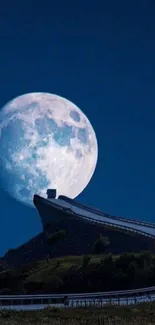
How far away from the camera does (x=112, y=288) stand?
65250 millimetres

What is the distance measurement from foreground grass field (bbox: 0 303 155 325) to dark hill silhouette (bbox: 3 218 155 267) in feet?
161

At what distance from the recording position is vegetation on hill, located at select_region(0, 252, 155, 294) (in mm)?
66188

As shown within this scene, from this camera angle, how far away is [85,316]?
36.4 meters

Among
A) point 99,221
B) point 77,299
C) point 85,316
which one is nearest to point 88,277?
point 77,299

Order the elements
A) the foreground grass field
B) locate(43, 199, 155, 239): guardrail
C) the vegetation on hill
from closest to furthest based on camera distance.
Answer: the foreground grass field, the vegetation on hill, locate(43, 199, 155, 239): guardrail

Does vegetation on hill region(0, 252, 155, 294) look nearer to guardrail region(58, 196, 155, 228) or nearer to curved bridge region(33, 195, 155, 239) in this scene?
curved bridge region(33, 195, 155, 239)

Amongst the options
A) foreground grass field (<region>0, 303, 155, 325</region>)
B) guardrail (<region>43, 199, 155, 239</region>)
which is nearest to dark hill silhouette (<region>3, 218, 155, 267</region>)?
guardrail (<region>43, 199, 155, 239</region>)

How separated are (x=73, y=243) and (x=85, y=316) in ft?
217

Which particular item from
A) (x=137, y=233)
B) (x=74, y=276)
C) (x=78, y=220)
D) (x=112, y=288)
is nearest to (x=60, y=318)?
(x=112, y=288)

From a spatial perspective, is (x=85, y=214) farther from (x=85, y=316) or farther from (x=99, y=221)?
(x=85, y=316)

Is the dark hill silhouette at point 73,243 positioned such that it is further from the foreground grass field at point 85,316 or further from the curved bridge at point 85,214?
the foreground grass field at point 85,316

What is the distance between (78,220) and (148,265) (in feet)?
131

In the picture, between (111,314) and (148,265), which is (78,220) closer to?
(148,265)

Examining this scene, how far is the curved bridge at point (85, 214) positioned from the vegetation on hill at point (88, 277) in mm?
22136
